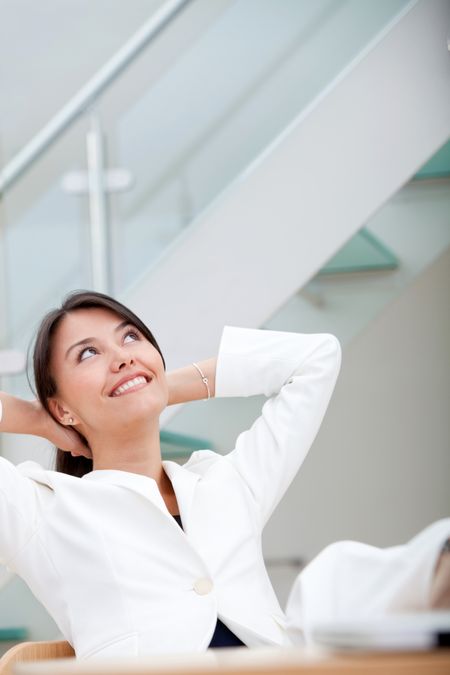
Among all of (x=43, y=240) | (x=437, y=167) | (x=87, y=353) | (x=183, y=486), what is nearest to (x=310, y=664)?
(x=183, y=486)

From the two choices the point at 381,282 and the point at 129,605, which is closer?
the point at 129,605

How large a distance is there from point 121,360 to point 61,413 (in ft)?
0.60

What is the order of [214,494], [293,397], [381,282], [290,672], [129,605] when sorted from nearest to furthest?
[290,672] < [129,605] < [214,494] < [293,397] < [381,282]

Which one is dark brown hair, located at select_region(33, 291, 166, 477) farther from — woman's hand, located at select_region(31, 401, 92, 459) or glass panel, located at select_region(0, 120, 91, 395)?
glass panel, located at select_region(0, 120, 91, 395)

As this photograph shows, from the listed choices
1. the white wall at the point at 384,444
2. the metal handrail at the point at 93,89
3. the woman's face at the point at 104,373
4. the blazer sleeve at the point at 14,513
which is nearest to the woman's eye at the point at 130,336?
the woman's face at the point at 104,373

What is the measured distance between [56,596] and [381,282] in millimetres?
1436

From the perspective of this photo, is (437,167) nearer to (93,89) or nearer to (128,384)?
(93,89)

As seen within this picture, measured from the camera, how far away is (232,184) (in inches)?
111

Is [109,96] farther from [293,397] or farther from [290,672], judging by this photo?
[290,672]

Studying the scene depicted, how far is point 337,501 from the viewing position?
4.07 m

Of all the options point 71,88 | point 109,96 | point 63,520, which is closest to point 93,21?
point 71,88

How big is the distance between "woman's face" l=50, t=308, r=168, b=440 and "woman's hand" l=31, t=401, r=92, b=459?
27 mm

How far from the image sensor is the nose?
6.09ft

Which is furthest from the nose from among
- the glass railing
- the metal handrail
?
the metal handrail
